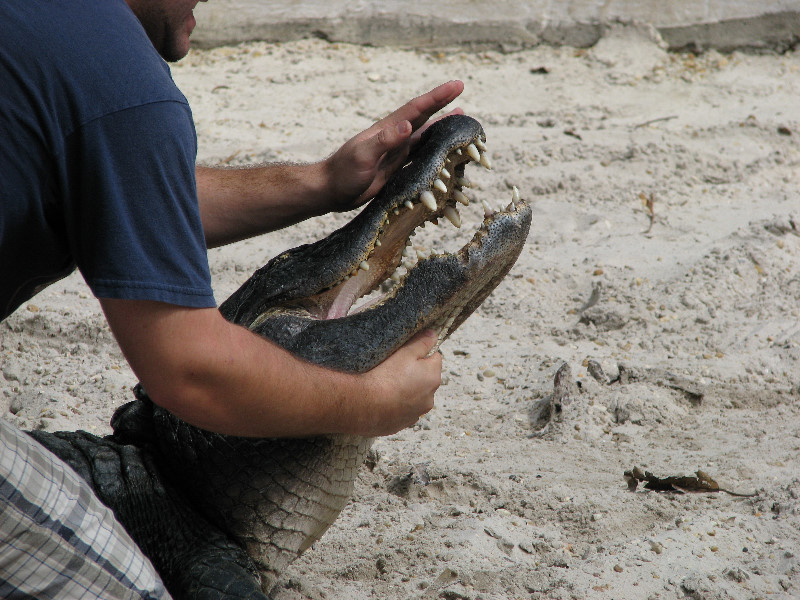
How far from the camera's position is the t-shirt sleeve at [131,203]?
133 cm

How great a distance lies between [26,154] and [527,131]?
3385 millimetres

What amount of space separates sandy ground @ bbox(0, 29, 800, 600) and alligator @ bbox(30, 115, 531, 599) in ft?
0.89

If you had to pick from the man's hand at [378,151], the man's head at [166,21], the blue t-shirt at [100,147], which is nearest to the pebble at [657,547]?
the man's hand at [378,151]

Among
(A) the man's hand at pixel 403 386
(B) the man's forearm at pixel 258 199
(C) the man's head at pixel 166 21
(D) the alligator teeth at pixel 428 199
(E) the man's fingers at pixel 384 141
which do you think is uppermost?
(C) the man's head at pixel 166 21

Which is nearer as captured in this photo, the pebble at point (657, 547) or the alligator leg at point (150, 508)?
the alligator leg at point (150, 508)

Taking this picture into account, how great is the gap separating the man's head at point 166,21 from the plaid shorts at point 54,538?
0.82m

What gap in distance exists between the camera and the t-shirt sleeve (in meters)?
1.33

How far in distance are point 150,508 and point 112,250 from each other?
0.83 meters

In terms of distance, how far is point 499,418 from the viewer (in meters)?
2.73

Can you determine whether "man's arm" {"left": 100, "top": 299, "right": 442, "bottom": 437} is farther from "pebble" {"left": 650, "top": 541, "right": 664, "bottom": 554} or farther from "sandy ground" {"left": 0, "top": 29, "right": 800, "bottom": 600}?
"pebble" {"left": 650, "top": 541, "right": 664, "bottom": 554}

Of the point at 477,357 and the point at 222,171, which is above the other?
the point at 222,171

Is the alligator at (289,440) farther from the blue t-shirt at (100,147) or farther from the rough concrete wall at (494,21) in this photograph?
the rough concrete wall at (494,21)

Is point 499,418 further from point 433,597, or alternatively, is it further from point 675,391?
point 433,597

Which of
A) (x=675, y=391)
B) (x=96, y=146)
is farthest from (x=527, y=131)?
(x=96, y=146)
